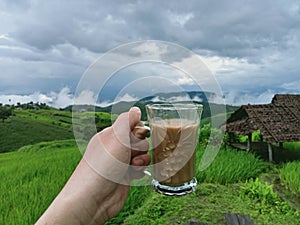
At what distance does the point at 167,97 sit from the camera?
3.38ft

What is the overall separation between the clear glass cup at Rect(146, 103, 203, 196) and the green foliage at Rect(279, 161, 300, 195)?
200cm

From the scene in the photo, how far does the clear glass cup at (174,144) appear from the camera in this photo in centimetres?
95

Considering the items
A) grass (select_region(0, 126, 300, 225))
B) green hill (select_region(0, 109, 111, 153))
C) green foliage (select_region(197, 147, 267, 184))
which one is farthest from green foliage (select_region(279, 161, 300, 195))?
green hill (select_region(0, 109, 111, 153))

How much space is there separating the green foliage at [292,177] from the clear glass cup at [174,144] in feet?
6.56

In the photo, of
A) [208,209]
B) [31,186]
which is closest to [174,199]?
[208,209]

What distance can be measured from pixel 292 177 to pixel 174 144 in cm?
227

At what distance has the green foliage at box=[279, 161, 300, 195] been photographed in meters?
2.73

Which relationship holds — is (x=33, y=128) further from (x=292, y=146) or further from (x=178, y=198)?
(x=292, y=146)

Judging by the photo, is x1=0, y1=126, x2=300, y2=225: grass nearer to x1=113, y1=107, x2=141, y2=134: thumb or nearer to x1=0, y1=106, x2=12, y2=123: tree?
x1=113, y1=107, x2=141, y2=134: thumb

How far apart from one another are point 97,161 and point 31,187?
1603mm

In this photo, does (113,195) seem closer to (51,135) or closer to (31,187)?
(31,187)

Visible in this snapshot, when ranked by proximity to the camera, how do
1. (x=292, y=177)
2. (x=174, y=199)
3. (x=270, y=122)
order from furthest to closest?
(x=270, y=122) → (x=292, y=177) → (x=174, y=199)

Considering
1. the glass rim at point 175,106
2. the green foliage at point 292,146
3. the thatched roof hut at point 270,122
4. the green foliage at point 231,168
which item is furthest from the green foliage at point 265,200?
the green foliage at point 292,146

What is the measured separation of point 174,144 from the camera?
0.96m
